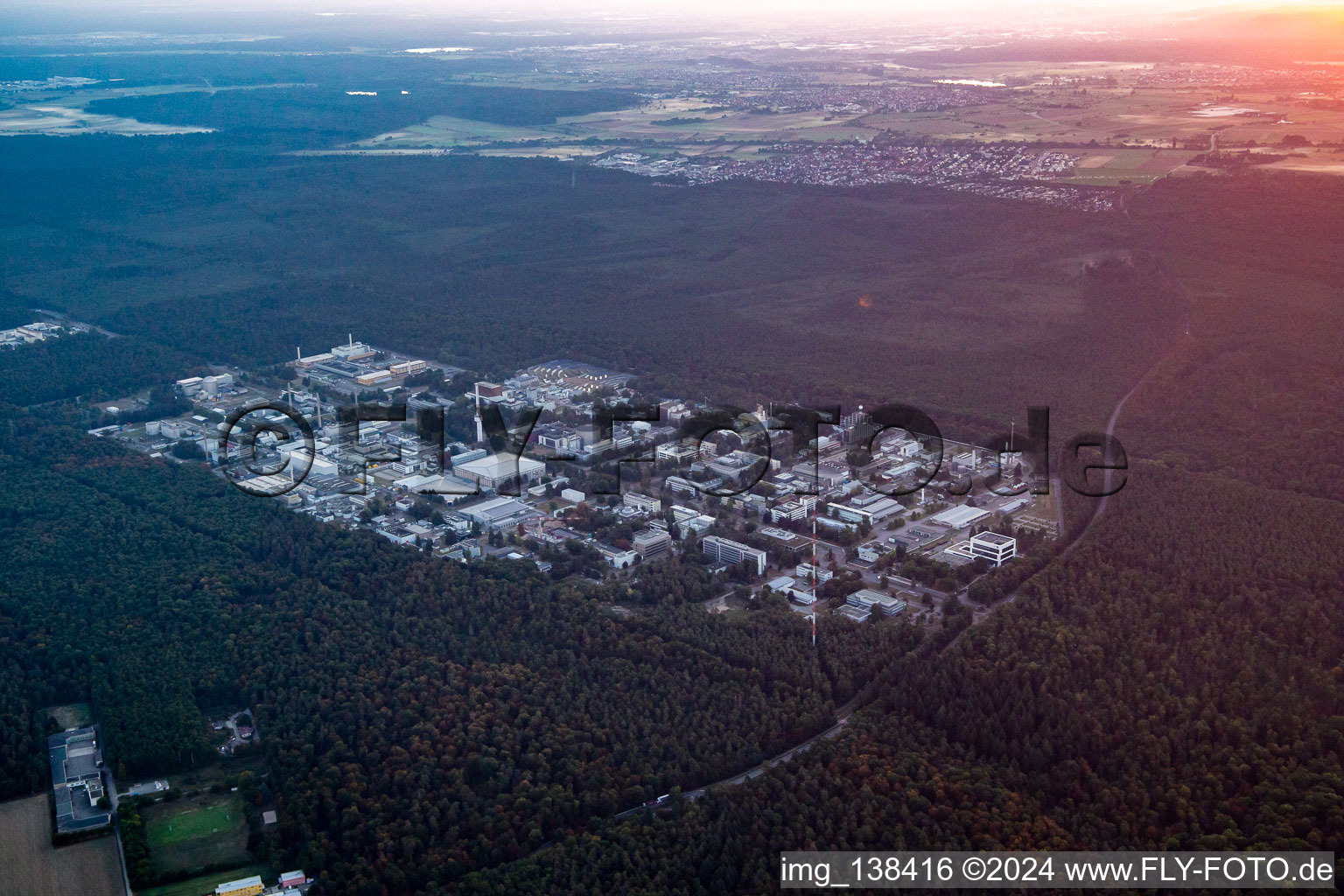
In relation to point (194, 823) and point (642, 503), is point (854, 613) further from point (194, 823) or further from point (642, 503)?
point (194, 823)

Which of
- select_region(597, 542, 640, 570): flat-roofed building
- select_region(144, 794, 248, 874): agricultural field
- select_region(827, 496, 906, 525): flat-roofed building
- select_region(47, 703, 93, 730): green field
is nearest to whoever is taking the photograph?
select_region(144, 794, 248, 874): agricultural field

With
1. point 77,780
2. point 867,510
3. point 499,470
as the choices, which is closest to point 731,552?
point 867,510

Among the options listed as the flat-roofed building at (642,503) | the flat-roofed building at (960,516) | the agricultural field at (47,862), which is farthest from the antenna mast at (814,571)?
the agricultural field at (47,862)

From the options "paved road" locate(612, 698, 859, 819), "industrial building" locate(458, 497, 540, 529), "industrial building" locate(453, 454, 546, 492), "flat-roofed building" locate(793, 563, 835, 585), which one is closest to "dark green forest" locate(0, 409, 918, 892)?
"paved road" locate(612, 698, 859, 819)

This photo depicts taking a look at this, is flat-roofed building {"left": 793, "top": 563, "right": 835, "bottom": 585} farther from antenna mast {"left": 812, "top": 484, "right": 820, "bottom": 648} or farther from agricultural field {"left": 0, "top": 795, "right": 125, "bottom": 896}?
agricultural field {"left": 0, "top": 795, "right": 125, "bottom": 896}

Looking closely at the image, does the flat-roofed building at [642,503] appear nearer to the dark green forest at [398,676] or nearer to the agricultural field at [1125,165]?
the dark green forest at [398,676]

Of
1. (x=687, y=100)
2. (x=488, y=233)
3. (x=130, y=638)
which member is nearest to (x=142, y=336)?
(x=488, y=233)
